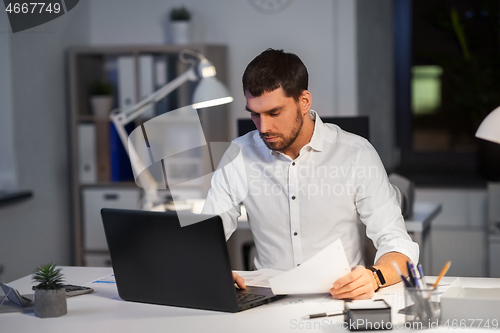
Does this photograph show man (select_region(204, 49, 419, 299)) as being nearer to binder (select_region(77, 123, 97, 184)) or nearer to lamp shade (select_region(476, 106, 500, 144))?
lamp shade (select_region(476, 106, 500, 144))

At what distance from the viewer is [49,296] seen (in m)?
1.30

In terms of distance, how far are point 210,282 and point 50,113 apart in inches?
90.6

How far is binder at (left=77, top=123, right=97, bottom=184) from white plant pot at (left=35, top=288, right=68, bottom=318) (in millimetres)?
2081

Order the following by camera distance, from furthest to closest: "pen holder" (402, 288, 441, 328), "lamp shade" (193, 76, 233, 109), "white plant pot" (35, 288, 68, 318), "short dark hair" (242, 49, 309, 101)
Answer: "lamp shade" (193, 76, 233, 109) < "short dark hair" (242, 49, 309, 101) < "white plant pot" (35, 288, 68, 318) < "pen holder" (402, 288, 441, 328)

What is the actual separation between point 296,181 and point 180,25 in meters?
1.81

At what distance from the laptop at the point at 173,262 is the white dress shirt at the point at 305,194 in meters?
0.39

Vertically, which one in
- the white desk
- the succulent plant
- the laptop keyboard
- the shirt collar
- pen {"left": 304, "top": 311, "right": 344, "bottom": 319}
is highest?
the shirt collar

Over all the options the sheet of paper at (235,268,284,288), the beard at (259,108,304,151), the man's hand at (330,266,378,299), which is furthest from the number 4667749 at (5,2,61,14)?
the man's hand at (330,266,378,299)

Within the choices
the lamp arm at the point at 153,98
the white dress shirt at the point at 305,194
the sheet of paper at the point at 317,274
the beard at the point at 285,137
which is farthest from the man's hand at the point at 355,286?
the lamp arm at the point at 153,98

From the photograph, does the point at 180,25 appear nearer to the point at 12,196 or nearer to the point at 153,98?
the point at 153,98

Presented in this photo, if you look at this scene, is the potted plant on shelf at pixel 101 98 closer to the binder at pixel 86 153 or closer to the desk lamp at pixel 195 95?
the binder at pixel 86 153

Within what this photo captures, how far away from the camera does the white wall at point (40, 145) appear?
2979 mm

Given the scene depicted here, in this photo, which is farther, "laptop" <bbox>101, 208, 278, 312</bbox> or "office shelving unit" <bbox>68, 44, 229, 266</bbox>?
"office shelving unit" <bbox>68, 44, 229, 266</bbox>

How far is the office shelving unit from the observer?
3254mm
